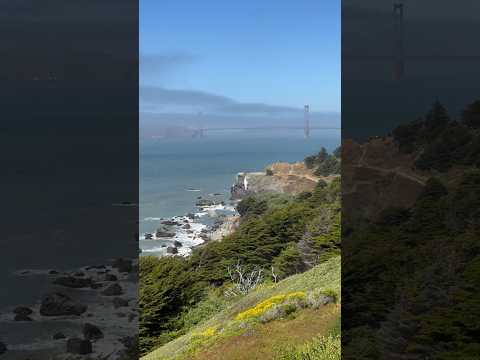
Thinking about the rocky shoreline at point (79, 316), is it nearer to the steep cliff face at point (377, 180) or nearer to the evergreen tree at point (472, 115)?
the steep cliff face at point (377, 180)

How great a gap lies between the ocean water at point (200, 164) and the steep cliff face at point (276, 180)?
0.36 metres

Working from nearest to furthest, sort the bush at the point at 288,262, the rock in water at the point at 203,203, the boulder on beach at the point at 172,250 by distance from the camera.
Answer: the bush at the point at 288,262 → the boulder on beach at the point at 172,250 → the rock in water at the point at 203,203

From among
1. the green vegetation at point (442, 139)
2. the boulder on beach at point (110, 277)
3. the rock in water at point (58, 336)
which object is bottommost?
the rock in water at point (58, 336)

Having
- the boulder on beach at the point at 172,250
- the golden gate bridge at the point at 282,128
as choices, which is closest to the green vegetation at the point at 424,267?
the boulder on beach at the point at 172,250

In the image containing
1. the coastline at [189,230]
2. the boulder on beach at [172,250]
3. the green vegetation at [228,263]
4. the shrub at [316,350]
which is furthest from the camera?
the coastline at [189,230]

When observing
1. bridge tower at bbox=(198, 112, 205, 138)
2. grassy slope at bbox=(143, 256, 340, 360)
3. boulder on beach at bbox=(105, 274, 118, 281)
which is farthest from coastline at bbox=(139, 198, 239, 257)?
boulder on beach at bbox=(105, 274, 118, 281)

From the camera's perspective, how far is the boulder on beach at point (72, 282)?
381cm

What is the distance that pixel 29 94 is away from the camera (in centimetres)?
376

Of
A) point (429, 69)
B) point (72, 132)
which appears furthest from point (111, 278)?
point (429, 69)

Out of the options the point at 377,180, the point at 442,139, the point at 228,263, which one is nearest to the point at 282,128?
the point at 228,263

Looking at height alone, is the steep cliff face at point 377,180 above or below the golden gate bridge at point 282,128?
below

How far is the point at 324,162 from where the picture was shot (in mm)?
18453

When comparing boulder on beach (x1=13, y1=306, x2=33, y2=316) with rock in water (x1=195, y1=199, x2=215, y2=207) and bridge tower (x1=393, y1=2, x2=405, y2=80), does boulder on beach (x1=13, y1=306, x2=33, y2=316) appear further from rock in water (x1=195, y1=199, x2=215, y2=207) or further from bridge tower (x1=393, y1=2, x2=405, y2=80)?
rock in water (x1=195, y1=199, x2=215, y2=207)

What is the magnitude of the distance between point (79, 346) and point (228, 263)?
967 centimetres
